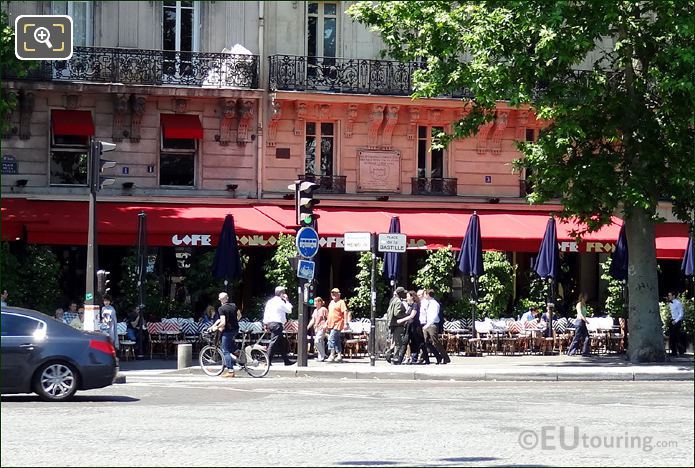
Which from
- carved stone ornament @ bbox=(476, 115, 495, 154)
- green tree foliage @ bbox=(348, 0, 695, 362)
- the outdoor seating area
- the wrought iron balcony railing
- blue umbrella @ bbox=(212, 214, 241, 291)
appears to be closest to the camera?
green tree foliage @ bbox=(348, 0, 695, 362)

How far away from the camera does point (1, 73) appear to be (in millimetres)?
30375

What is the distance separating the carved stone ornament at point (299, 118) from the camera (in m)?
34.4

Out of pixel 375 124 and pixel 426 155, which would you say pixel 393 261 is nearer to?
pixel 375 124

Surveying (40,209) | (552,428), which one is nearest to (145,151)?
(40,209)

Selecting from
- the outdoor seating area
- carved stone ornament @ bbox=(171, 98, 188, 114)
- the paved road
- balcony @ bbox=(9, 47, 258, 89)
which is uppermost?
balcony @ bbox=(9, 47, 258, 89)

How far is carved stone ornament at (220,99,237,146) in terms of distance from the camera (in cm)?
3384

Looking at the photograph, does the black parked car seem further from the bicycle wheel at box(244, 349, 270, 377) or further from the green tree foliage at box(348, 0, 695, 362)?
the green tree foliage at box(348, 0, 695, 362)

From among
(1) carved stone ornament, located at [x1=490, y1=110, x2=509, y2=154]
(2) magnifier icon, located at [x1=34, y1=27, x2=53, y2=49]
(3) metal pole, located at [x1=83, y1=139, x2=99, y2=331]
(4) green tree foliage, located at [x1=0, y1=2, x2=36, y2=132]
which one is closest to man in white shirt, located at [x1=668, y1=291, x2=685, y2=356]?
(1) carved stone ornament, located at [x1=490, y1=110, x2=509, y2=154]

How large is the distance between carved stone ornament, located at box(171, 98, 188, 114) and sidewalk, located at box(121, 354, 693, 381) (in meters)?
8.15

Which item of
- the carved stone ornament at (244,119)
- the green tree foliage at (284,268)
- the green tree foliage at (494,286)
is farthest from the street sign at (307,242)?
the carved stone ornament at (244,119)

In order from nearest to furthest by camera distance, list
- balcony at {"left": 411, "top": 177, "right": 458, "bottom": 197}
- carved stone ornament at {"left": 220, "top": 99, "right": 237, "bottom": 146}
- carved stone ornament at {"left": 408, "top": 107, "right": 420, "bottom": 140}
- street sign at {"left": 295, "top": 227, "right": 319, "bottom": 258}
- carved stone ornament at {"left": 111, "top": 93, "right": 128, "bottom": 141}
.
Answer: street sign at {"left": 295, "top": 227, "right": 319, "bottom": 258}, carved stone ornament at {"left": 111, "top": 93, "right": 128, "bottom": 141}, carved stone ornament at {"left": 220, "top": 99, "right": 237, "bottom": 146}, carved stone ornament at {"left": 408, "top": 107, "right": 420, "bottom": 140}, balcony at {"left": 411, "top": 177, "right": 458, "bottom": 197}

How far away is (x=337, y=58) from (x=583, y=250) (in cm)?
841

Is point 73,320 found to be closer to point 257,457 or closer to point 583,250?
point 583,250

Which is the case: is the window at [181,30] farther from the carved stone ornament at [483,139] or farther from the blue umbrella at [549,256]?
the blue umbrella at [549,256]
